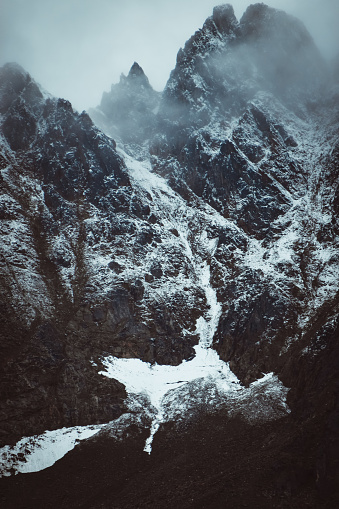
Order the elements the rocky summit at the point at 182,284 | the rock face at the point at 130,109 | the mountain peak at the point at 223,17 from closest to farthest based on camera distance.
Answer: the rocky summit at the point at 182,284, the rock face at the point at 130,109, the mountain peak at the point at 223,17

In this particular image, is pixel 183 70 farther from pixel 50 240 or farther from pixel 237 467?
pixel 237 467

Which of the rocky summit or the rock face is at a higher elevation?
the rock face

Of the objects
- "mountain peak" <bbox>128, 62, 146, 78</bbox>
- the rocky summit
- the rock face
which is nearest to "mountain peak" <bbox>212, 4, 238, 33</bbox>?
the rocky summit

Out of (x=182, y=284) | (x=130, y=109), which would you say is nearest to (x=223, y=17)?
(x=130, y=109)

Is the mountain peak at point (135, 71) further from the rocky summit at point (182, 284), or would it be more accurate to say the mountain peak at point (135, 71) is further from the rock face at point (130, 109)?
the rocky summit at point (182, 284)

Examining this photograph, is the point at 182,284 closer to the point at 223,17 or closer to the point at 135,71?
the point at 135,71

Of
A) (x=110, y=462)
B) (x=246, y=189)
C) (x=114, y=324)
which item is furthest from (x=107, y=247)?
(x=110, y=462)

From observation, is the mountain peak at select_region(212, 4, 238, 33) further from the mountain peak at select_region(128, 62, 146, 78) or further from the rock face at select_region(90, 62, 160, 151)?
the mountain peak at select_region(128, 62, 146, 78)

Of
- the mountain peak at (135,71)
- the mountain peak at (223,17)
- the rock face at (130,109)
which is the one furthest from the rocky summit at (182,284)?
the mountain peak at (135,71)

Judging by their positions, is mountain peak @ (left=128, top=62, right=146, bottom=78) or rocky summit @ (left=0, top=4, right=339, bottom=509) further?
mountain peak @ (left=128, top=62, right=146, bottom=78)

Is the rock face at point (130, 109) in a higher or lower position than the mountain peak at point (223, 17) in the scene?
lower
